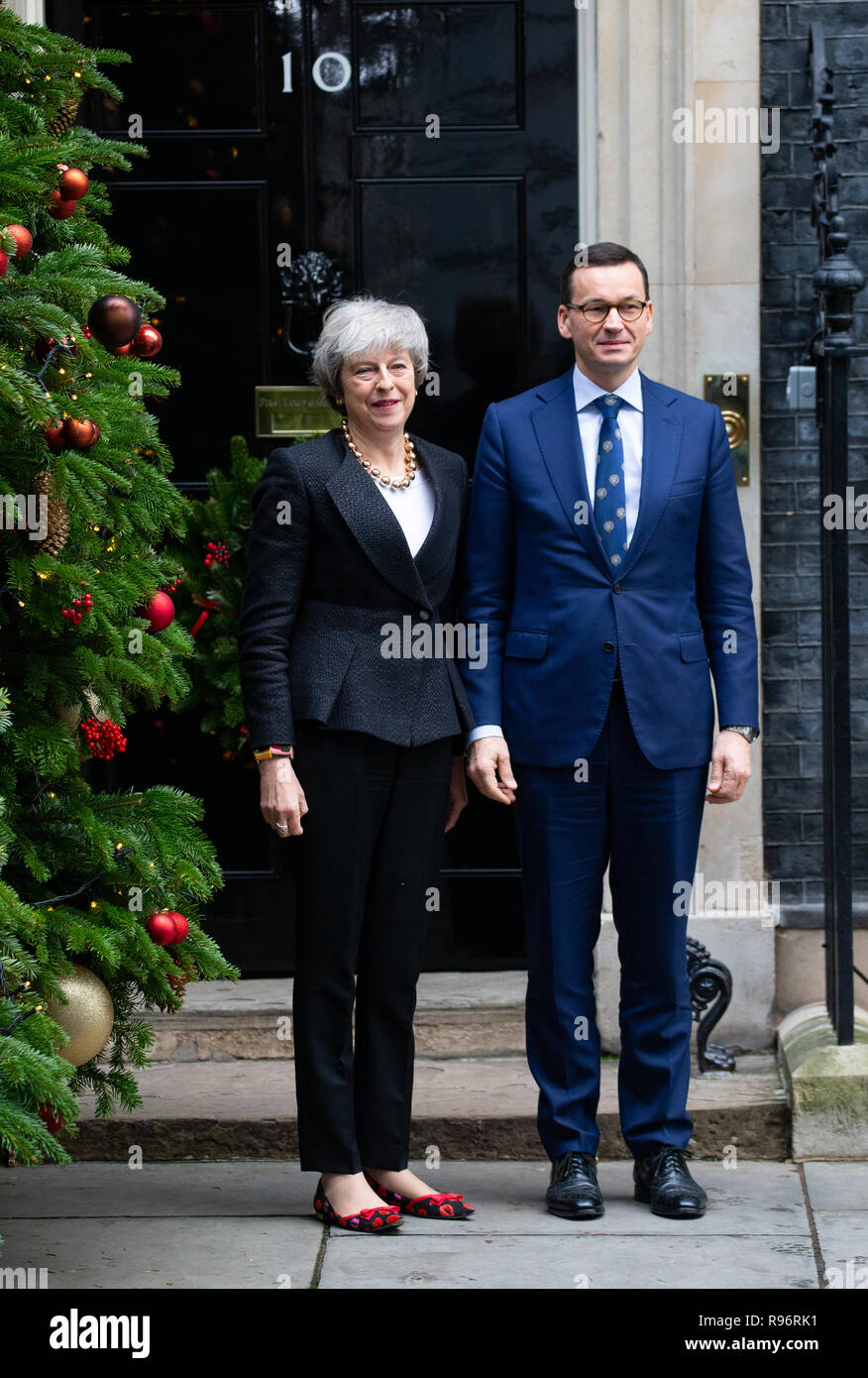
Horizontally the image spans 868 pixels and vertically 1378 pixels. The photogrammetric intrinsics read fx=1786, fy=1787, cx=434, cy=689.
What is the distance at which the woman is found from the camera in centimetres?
400

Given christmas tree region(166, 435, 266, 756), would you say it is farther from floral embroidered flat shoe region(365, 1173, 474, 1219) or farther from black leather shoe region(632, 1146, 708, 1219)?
black leather shoe region(632, 1146, 708, 1219)

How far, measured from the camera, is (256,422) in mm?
5598

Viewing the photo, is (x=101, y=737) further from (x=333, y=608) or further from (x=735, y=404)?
(x=735, y=404)

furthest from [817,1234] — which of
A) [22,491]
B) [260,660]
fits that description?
[22,491]

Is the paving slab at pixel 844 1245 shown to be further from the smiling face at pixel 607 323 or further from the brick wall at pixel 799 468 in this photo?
the smiling face at pixel 607 323

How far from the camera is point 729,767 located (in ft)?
13.6

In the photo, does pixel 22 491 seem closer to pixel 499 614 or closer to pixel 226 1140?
pixel 499 614

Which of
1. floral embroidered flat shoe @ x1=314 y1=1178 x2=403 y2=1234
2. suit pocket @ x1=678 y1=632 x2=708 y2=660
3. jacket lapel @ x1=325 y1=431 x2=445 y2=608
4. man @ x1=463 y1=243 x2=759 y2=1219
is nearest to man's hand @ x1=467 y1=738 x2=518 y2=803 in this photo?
man @ x1=463 y1=243 x2=759 y2=1219

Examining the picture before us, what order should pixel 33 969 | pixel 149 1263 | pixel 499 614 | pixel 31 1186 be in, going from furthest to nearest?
pixel 31 1186, pixel 499 614, pixel 149 1263, pixel 33 969

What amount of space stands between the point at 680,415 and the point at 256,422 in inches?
71.0

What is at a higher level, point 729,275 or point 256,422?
point 729,275

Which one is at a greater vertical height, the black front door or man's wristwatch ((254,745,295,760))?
the black front door

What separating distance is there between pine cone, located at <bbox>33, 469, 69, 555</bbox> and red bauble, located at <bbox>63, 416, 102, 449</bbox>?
78 millimetres

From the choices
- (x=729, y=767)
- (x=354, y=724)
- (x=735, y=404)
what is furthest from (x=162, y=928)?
(x=735, y=404)
